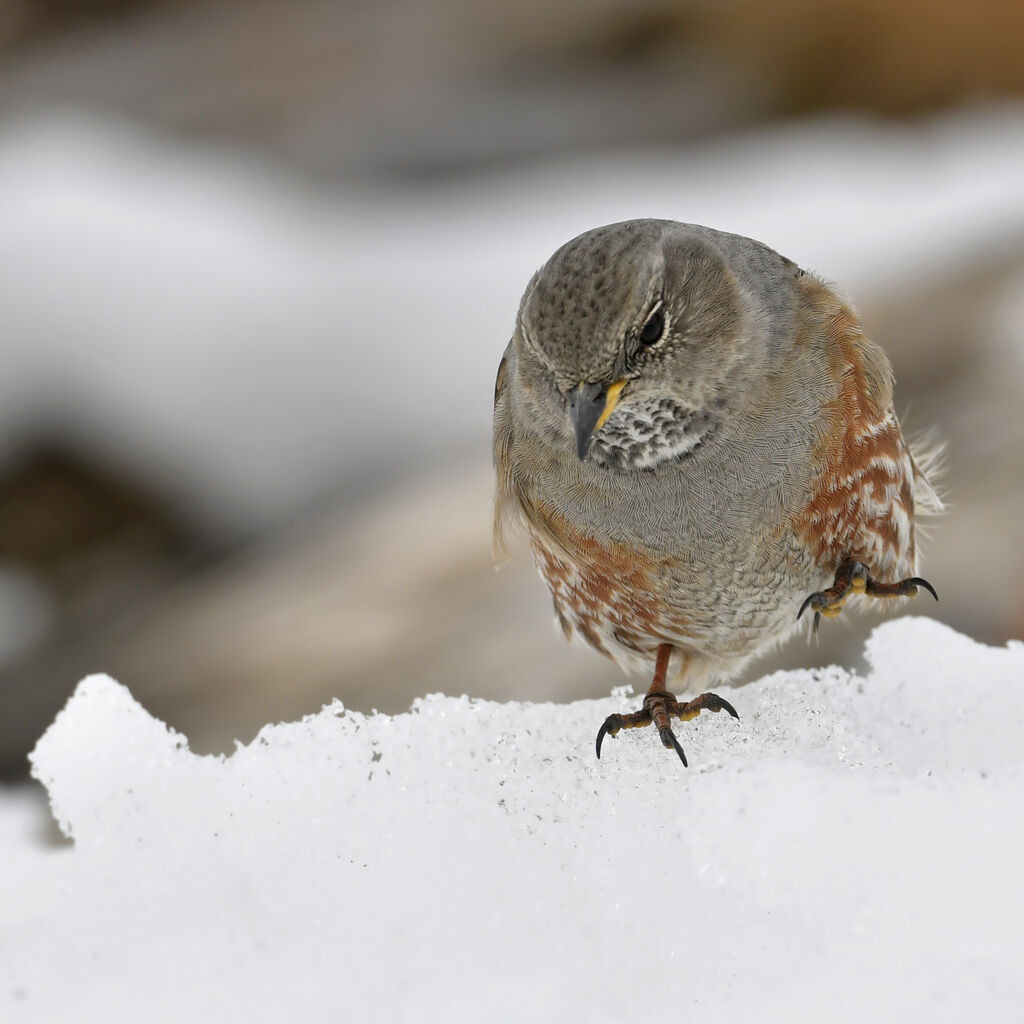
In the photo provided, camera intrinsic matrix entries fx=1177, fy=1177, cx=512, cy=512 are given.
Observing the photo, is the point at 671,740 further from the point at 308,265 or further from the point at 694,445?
the point at 308,265

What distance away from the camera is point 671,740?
218cm

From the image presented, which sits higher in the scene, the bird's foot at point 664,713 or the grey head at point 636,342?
the grey head at point 636,342

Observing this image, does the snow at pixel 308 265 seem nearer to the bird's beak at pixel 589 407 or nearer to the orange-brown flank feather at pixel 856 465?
the orange-brown flank feather at pixel 856 465

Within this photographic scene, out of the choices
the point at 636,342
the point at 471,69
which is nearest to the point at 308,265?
the point at 471,69

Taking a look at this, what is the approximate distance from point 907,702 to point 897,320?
3764 mm

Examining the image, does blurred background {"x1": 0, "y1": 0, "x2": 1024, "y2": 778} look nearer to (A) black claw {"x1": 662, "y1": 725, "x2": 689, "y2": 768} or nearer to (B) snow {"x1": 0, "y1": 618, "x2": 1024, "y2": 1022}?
(A) black claw {"x1": 662, "y1": 725, "x2": 689, "y2": 768}

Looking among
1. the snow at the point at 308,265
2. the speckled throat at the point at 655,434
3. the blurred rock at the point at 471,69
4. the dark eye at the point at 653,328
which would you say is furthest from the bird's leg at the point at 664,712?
the blurred rock at the point at 471,69

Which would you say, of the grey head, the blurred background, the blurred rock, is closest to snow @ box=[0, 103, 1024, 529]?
the blurred background

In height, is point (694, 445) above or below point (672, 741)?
above

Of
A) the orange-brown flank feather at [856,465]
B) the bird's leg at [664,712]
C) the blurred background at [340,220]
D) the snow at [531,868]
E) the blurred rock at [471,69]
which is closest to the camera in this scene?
the snow at [531,868]

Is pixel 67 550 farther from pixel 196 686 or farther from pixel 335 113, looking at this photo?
pixel 335 113

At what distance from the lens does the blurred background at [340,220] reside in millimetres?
6598

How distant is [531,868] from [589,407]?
2.63 feet

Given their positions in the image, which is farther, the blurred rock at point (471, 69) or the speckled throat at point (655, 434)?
the blurred rock at point (471, 69)
